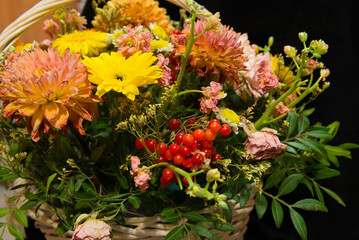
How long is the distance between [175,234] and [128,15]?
39 centimetres

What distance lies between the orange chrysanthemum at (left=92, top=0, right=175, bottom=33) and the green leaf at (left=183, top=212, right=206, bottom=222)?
13.2 inches

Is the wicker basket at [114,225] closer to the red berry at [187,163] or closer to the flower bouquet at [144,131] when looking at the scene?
the flower bouquet at [144,131]

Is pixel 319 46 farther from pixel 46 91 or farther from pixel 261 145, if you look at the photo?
pixel 46 91

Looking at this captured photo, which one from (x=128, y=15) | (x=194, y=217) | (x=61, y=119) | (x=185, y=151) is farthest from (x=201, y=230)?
(x=128, y=15)

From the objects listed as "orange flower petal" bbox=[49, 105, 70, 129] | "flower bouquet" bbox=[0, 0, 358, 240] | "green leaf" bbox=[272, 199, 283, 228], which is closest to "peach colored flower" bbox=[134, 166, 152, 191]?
"flower bouquet" bbox=[0, 0, 358, 240]

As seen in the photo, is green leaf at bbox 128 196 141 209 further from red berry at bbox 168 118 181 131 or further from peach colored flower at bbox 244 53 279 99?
peach colored flower at bbox 244 53 279 99

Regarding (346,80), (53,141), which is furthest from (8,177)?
(346,80)

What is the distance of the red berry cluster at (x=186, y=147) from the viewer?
0.49 meters

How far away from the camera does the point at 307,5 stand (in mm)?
955

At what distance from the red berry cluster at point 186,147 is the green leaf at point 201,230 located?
75mm

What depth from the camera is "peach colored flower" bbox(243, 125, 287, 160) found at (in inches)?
20.8

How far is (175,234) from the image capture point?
52cm

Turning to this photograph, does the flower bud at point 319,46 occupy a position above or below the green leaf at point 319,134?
above

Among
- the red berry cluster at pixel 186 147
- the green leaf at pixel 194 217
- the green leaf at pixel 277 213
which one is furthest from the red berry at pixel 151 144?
the green leaf at pixel 277 213
